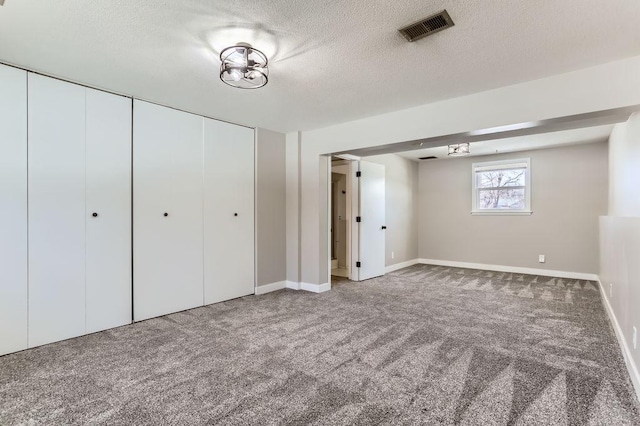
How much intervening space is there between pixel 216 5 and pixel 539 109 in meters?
2.74

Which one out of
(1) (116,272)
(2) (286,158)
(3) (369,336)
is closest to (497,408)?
Result: (3) (369,336)

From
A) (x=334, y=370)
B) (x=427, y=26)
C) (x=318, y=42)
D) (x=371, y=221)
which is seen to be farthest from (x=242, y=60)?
(x=371, y=221)

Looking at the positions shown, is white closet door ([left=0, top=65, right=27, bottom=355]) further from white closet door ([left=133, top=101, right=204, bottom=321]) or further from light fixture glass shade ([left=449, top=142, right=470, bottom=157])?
light fixture glass shade ([left=449, top=142, right=470, bottom=157])

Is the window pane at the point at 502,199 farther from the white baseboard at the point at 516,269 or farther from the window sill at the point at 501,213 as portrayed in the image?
the white baseboard at the point at 516,269

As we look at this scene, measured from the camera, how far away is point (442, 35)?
219cm

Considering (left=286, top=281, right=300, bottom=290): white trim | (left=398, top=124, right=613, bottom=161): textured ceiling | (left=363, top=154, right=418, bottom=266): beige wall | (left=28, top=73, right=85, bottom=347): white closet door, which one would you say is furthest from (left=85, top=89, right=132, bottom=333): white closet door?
(left=398, top=124, right=613, bottom=161): textured ceiling

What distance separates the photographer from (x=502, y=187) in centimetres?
646

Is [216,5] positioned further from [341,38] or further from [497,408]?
[497,408]

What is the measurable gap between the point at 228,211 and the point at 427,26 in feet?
10.1

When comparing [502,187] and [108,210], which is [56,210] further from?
[502,187]

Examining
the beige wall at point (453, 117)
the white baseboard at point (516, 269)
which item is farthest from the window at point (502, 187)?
the beige wall at point (453, 117)

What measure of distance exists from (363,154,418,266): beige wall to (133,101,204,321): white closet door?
3.13 m

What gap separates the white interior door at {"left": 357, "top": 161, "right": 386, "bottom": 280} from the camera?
18.0 feet

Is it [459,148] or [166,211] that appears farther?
[459,148]
